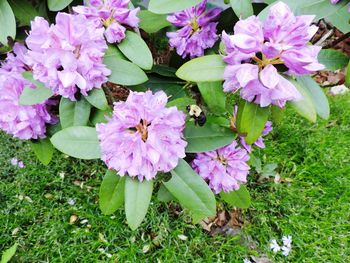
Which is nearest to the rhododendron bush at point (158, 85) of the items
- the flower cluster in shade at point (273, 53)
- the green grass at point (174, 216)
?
the flower cluster in shade at point (273, 53)

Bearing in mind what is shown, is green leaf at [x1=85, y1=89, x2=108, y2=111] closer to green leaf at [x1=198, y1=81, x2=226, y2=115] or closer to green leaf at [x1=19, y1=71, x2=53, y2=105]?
green leaf at [x1=19, y1=71, x2=53, y2=105]

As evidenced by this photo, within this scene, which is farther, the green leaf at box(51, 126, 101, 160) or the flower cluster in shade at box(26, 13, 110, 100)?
the green leaf at box(51, 126, 101, 160)

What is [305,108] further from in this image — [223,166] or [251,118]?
[223,166]

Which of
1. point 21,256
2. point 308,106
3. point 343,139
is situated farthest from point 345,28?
point 21,256

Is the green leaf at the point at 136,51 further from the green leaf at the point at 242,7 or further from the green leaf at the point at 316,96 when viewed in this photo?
the green leaf at the point at 316,96

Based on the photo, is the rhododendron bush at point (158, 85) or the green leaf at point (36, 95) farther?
the green leaf at point (36, 95)

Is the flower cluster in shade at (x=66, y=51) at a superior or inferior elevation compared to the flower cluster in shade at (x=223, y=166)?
superior

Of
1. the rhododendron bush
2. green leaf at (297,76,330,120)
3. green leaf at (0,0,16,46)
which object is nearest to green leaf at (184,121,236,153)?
the rhododendron bush
